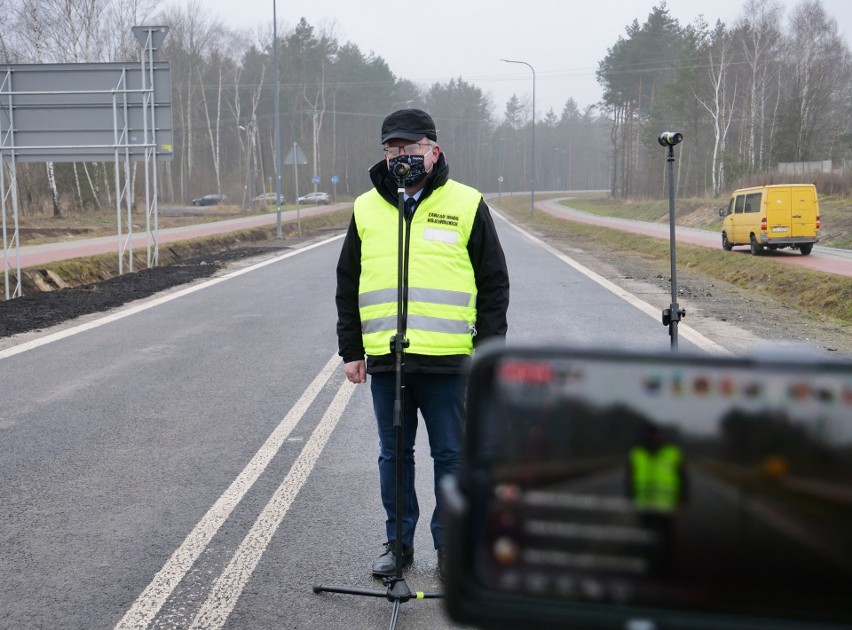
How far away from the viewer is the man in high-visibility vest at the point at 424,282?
3961 millimetres

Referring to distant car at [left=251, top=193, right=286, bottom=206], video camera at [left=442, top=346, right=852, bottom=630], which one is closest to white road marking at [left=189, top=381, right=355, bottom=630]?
video camera at [left=442, top=346, right=852, bottom=630]

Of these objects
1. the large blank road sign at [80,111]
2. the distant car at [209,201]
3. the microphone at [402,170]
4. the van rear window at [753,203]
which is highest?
the large blank road sign at [80,111]

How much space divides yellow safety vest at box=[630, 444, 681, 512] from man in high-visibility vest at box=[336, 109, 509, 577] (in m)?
2.67

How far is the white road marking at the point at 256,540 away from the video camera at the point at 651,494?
282 cm

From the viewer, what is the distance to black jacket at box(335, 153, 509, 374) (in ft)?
13.1

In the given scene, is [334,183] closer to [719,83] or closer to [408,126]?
[719,83]

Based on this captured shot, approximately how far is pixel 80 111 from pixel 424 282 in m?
16.9

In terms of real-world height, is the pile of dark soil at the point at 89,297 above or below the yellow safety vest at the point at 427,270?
below

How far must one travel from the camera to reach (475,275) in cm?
413

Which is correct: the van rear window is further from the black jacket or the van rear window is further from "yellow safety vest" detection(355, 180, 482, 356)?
"yellow safety vest" detection(355, 180, 482, 356)

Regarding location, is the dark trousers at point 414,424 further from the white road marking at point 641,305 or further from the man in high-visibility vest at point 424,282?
the white road marking at point 641,305

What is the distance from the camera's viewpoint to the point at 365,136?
11250 centimetres

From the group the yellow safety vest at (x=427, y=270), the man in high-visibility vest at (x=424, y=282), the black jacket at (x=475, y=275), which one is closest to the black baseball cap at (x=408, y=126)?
the man in high-visibility vest at (x=424, y=282)

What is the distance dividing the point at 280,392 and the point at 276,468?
2384 millimetres
